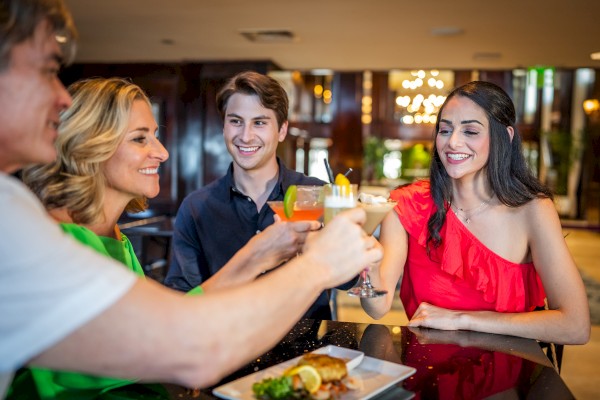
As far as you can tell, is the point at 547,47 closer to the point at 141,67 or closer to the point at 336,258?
the point at 141,67

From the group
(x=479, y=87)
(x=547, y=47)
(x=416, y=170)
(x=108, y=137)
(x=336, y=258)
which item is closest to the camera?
(x=336, y=258)

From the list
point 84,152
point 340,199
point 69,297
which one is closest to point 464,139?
point 340,199

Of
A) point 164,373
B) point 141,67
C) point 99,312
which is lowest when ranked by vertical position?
point 164,373

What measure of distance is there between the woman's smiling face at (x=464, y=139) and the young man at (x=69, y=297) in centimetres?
147

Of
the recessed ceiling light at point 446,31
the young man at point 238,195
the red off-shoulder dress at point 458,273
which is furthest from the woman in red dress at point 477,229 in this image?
the recessed ceiling light at point 446,31

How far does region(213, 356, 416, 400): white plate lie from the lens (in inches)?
51.1

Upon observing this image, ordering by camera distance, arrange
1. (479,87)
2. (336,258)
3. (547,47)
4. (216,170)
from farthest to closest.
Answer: (216,170) → (547,47) → (479,87) → (336,258)

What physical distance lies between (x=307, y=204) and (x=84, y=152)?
0.65m

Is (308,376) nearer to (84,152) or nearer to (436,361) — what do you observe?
(436,361)

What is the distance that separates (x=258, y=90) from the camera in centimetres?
263

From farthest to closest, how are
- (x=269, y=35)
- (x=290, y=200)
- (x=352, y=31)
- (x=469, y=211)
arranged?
(x=269, y=35) → (x=352, y=31) → (x=469, y=211) → (x=290, y=200)

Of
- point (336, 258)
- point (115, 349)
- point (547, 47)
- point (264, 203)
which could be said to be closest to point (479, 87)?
point (264, 203)

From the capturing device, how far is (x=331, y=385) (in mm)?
1319

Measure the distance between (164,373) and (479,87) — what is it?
76.9 inches
